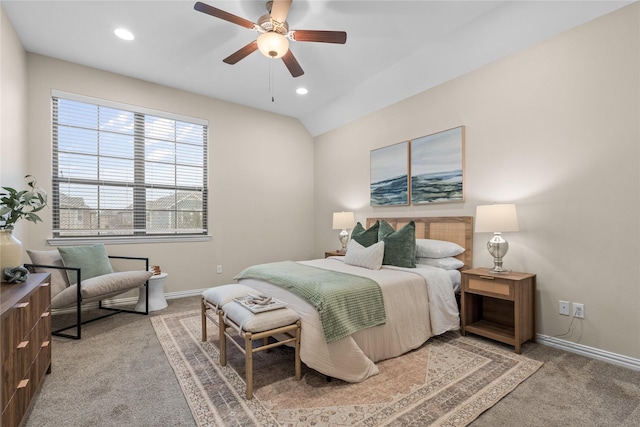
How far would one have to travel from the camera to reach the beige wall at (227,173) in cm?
357

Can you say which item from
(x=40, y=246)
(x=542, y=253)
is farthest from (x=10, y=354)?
(x=542, y=253)

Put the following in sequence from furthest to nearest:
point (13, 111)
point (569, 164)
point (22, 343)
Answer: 1. point (13, 111)
2. point (569, 164)
3. point (22, 343)

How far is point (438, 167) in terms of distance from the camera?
3652 millimetres

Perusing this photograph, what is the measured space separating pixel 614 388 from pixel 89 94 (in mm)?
5828

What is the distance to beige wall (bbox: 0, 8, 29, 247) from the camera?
8.73 ft

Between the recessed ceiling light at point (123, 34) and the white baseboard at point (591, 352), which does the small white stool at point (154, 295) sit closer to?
the recessed ceiling light at point (123, 34)

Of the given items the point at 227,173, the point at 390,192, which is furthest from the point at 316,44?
the point at 227,173

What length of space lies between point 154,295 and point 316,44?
3.55 meters

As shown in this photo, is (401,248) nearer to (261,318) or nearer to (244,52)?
(261,318)

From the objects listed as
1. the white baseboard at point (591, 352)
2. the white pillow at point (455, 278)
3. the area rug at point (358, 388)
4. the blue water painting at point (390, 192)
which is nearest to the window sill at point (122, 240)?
the area rug at point (358, 388)

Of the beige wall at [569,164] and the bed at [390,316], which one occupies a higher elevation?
the beige wall at [569,164]

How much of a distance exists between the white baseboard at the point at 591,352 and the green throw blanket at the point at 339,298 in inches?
63.6

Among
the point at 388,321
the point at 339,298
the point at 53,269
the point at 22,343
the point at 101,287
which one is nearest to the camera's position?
the point at 22,343

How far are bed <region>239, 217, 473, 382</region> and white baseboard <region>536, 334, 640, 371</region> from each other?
753mm
